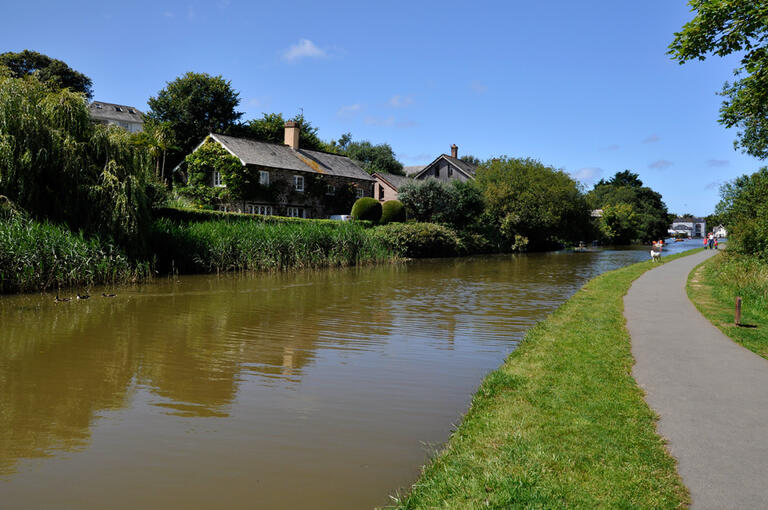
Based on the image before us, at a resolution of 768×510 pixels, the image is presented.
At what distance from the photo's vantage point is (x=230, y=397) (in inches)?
269

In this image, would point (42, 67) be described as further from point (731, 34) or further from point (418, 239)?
point (731, 34)

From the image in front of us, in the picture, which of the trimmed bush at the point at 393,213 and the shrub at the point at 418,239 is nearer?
the shrub at the point at 418,239

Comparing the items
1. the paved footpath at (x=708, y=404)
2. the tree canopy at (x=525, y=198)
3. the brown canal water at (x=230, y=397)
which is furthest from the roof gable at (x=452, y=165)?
the paved footpath at (x=708, y=404)

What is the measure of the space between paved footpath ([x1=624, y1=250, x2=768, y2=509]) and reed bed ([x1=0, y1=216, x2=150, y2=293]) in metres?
15.7

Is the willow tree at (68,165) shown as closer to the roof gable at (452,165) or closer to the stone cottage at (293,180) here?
the stone cottage at (293,180)

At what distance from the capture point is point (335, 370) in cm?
810

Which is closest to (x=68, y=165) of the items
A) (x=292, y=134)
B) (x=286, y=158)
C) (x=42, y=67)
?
(x=286, y=158)

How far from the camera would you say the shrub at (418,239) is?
34656 mm

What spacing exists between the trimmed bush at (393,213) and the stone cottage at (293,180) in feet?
25.1

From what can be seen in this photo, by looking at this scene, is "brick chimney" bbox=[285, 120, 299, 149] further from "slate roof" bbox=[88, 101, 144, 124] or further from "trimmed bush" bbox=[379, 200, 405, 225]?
"slate roof" bbox=[88, 101, 144, 124]

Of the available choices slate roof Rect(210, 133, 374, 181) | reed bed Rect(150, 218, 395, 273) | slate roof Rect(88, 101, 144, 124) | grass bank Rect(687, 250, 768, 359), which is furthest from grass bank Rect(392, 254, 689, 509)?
slate roof Rect(88, 101, 144, 124)

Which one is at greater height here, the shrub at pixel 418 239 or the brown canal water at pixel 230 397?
the shrub at pixel 418 239

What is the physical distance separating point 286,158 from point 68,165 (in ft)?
92.4

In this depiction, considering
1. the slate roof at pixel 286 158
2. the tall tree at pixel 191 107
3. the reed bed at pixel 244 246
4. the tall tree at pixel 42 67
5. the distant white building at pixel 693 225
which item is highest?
the tall tree at pixel 42 67
